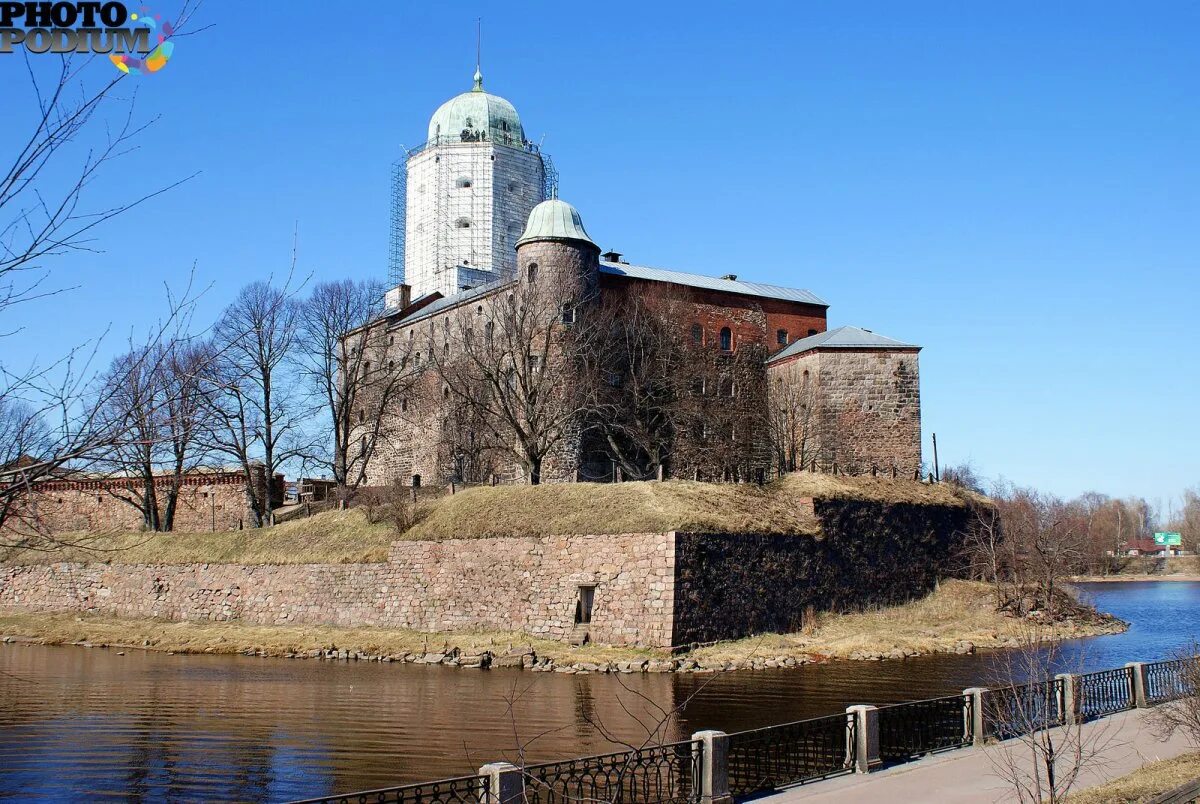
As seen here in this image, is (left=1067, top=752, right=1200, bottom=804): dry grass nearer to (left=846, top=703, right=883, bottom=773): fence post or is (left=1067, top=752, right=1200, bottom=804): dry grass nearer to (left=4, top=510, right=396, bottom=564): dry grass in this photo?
(left=846, top=703, right=883, bottom=773): fence post

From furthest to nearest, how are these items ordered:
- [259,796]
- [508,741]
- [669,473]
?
[669,473] → [508,741] → [259,796]

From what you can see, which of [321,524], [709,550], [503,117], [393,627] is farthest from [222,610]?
[503,117]

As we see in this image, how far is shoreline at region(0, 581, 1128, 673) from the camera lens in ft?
88.6

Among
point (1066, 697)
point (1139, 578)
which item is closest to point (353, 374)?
point (1066, 697)

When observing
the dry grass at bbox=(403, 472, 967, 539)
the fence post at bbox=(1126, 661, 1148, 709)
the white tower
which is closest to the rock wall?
the dry grass at bbox=(403, 472, 967, 539)

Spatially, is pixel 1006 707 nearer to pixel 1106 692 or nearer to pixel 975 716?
pixel 975 716

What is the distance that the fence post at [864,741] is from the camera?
1271cm

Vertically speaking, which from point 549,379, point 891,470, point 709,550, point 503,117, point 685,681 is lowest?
point 685,681

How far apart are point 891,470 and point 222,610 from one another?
1045 inches

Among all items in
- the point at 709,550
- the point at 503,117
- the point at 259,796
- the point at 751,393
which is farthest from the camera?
the point at 503,117

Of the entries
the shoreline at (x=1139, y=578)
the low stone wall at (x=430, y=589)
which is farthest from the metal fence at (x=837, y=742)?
the shoreline at (x=1139, y=578)

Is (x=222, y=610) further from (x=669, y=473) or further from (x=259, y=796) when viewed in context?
(x=259, y=796)

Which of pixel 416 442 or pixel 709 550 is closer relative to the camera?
pixel 709 550

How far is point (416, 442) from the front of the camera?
52281 millimetres
